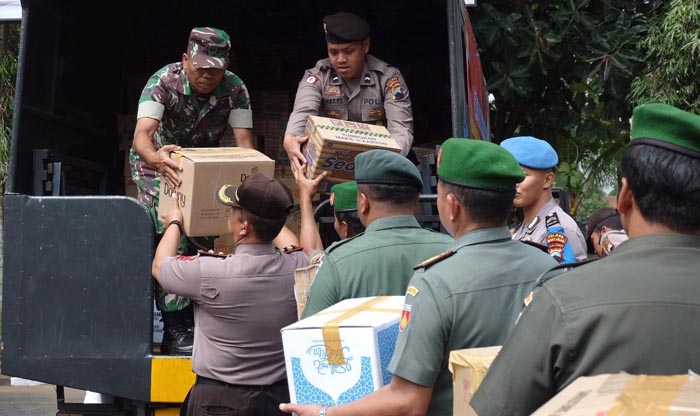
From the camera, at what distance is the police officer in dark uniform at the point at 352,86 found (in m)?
5.45

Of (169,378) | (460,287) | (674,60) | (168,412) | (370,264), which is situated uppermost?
(674,60)

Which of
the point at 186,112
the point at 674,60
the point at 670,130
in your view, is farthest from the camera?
the point at 674,60

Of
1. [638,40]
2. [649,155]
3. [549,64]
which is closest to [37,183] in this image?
[649,155]

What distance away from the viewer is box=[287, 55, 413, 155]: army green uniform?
5469 mm

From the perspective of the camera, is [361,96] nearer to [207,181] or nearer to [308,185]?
[308,185]

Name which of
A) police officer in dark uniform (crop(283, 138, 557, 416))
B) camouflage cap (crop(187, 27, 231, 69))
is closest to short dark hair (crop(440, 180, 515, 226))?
police officer in dark uniform (crop(283, 138, 557, 416))

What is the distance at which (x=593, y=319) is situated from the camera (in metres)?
1.80

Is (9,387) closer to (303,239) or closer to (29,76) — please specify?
(29,76)

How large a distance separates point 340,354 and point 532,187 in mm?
1861

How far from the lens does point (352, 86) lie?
5.55 m

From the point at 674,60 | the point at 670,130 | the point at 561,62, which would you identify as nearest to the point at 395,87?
the point at 670,130

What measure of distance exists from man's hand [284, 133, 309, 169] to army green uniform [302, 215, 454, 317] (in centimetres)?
162

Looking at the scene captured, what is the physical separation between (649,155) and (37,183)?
3.42m

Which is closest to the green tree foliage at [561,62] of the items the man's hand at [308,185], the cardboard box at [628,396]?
the man's hand at [308,185]
